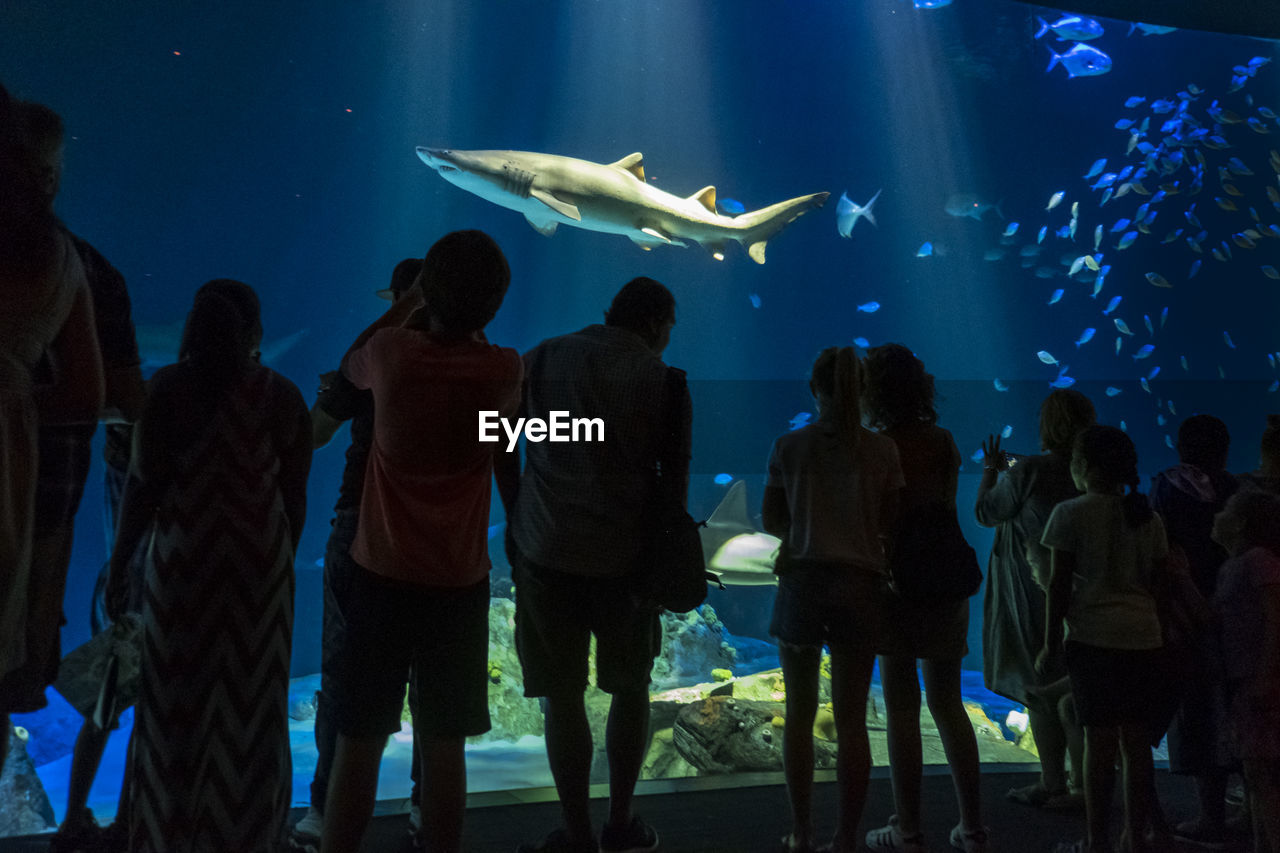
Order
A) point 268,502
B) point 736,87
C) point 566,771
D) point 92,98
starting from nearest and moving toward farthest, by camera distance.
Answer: point 268,502
point 566,771
point 92,98
point 736,87

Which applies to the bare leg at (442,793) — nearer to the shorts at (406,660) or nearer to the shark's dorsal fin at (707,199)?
the shorts at (406,660)

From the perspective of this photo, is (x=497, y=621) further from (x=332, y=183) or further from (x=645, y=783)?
(x=332, y=183)

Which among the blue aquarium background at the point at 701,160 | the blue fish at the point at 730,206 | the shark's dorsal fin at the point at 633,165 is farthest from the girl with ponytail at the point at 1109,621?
the blue aquarium background at the point at 701,160

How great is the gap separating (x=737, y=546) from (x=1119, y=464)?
4749 millimetres

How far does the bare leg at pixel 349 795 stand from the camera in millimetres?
1699

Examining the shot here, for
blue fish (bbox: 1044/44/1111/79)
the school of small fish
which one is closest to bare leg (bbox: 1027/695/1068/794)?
the school of small fish

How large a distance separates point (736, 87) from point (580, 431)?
21.2 meters

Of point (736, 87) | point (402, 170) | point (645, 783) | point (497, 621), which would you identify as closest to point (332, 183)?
point (402, 170)

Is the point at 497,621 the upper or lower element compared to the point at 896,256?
lower

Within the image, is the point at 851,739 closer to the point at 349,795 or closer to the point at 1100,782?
the point at 1100,782

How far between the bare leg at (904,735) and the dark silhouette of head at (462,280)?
70.9 inches

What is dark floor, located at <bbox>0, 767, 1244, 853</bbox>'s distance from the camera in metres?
2.49

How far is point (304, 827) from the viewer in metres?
2.30

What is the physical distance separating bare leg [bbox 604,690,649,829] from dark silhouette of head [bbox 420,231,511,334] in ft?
3.97
